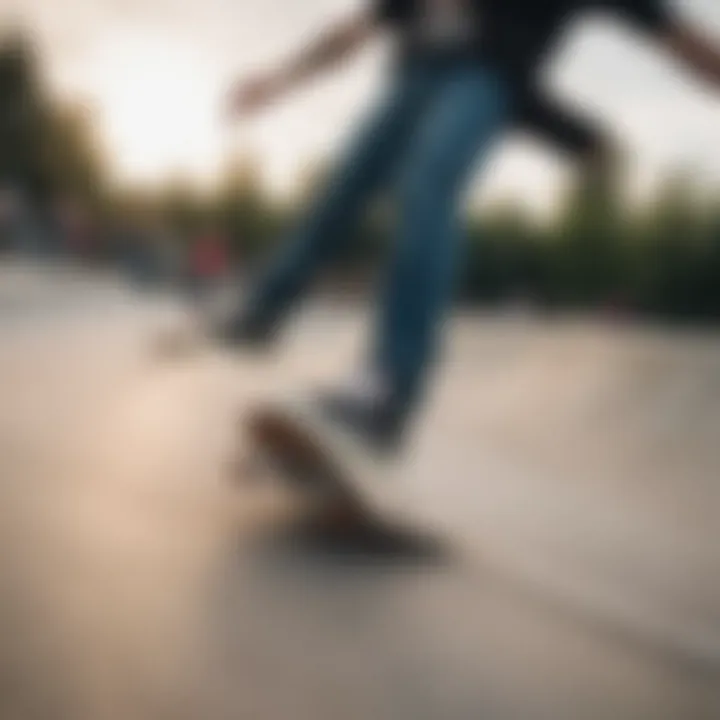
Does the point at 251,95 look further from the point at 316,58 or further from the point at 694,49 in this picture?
the point at 694,49

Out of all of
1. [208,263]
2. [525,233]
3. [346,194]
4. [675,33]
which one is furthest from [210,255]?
[675,33]

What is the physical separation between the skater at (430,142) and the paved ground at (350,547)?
29 mm

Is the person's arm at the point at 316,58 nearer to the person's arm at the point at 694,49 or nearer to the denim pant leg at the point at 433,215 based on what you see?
the denim pant leg at the point at 433,215

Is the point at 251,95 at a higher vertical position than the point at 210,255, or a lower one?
higher

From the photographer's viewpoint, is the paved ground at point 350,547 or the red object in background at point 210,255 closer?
the paved ground at point 350,547

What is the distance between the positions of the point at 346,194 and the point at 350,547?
0.25 meters

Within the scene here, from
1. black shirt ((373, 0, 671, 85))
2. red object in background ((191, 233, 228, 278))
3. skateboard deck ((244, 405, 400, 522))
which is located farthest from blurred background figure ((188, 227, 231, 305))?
black shirt ((373, 0, 671, 85))

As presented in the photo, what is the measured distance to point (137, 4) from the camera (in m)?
0.93

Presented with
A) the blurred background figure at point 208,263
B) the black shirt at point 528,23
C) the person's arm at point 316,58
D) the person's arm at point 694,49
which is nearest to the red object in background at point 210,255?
the blurred background figure at point 208,263

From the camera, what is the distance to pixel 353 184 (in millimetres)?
875

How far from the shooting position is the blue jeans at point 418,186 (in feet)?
2.81

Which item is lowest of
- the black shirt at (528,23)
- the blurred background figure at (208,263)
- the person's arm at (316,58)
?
the blurred background figure at (208,263)

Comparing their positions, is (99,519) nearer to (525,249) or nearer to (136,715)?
(136,715)

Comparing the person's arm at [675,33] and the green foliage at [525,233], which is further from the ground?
the person's arm at [675,33]
